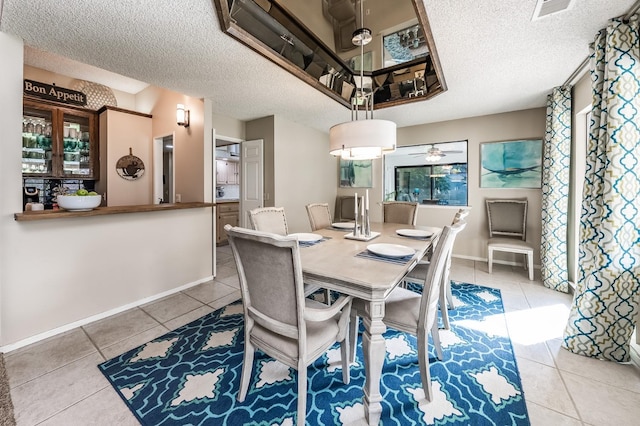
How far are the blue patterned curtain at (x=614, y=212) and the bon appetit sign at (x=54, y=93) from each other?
20.3 ft

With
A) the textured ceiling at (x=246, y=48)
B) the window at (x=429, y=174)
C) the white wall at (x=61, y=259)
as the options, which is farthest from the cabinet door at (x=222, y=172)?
the window at (x=429, y=174)

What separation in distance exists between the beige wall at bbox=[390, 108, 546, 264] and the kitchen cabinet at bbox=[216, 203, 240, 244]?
381 cm

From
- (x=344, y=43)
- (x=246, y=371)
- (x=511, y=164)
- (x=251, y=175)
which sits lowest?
(x=246, y=371)

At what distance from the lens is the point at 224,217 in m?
5.50

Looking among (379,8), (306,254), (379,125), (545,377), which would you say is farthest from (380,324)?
(379,8)

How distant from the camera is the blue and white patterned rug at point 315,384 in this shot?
1.35 metres

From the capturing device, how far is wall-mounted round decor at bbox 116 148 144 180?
4117mm

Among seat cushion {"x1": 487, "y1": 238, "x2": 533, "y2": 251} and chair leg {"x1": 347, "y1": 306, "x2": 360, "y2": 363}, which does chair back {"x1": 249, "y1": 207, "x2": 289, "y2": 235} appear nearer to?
chair leg {"x1": 347, "y1": 306, "x2": 360, "y2": 363}

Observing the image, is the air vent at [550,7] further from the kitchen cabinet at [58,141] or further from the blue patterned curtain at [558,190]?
the kitchen cabinet at [58,141]

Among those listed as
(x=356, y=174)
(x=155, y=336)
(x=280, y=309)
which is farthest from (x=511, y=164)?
(x=155, y=336)

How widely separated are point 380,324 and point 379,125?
4.79ft

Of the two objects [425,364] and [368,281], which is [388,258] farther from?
[425,364]

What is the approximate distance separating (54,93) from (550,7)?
579cm

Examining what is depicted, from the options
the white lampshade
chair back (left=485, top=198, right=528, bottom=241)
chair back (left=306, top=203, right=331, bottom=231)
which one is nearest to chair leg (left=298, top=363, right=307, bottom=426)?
the white lampshade
